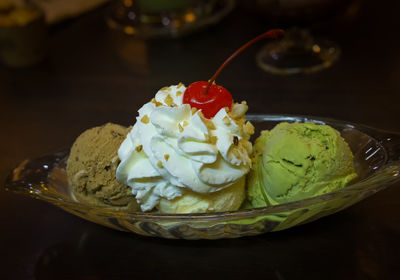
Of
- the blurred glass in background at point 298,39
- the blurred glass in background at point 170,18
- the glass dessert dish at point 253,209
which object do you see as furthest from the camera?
the blurred glass in background at point 170,18

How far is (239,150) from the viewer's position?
0.73 m

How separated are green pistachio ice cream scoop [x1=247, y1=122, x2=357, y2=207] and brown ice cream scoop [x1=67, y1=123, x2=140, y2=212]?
0.25 metres

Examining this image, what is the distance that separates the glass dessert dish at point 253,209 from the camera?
70 centimetres

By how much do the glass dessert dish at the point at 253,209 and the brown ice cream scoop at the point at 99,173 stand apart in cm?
3

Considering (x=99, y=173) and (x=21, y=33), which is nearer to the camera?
(x=99, y=173)

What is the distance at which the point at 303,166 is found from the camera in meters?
0.74

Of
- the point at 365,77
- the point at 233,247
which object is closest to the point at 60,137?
the point at 233,247

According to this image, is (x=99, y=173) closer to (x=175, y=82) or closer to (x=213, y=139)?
(x=213, y=139)

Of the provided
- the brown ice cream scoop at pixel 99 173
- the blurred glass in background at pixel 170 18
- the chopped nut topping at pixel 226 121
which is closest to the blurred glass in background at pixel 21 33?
the blurred glass in background at pixel 170 18

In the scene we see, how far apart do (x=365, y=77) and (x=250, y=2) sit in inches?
17.8

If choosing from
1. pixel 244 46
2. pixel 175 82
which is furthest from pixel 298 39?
pixel 244 46

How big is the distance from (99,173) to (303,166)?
359 millimetres

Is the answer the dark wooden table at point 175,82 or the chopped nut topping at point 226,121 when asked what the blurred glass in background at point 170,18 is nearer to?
the dark wooden table at point 175,82

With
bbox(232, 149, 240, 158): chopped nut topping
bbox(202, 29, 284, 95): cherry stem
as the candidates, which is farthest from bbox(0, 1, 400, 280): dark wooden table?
bbox(202, 29, 284, 95): cherry stem
